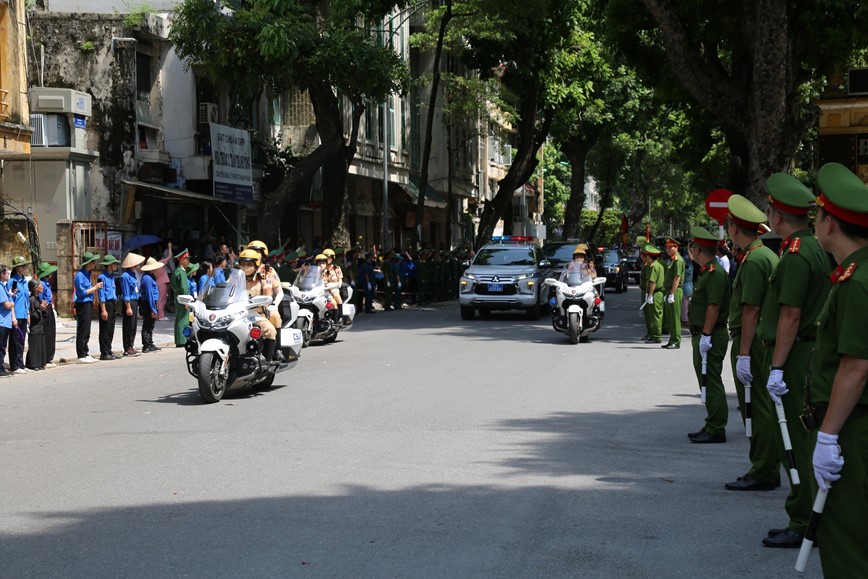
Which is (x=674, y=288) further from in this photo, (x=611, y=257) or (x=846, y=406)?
(x=611, y=257)

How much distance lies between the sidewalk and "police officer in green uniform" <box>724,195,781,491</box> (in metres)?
12.9

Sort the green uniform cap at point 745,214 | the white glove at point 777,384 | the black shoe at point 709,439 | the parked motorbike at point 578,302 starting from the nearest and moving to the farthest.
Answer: the white glove at point 777,384, the green uniform cap at point 745,214, the black shoe at point 709,439, the parked motorbike at point 578,302

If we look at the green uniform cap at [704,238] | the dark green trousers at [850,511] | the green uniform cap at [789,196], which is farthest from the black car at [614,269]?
the dark green trousers at [850,511]

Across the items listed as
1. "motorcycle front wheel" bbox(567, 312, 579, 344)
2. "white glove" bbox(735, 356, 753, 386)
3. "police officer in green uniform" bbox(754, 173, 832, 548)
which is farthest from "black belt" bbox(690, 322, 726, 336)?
"motorcycle front wheel" bbox(567, 312, 579, 344)

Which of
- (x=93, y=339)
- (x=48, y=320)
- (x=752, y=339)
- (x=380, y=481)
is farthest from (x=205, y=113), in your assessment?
(x=752, y=339)

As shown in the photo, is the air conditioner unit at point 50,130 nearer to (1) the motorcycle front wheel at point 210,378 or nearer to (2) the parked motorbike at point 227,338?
(2) the parked motorbike at point 227,338

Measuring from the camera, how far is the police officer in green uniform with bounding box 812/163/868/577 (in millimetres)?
4402

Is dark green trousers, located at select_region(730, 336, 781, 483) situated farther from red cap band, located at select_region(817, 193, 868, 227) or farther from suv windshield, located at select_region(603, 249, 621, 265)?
suv windshield, located at select_region(603, 249, 621, 265)

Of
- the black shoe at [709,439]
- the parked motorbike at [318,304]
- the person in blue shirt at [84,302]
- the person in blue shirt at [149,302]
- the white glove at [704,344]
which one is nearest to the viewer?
the white glove at [704,344]

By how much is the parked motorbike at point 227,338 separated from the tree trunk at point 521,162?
92.6 ft

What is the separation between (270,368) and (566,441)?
14.8ft

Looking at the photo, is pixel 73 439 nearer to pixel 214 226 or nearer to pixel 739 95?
pixel 739 95

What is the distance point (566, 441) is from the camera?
10.1 meters

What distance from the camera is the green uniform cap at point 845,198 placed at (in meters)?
4.48
